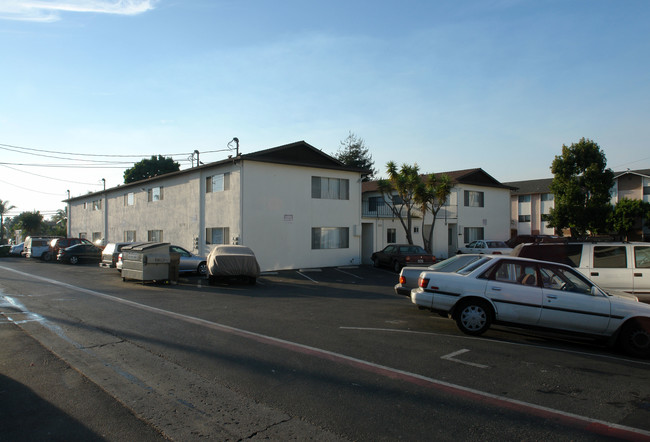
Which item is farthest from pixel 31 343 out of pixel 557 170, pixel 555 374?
pixel 557 170

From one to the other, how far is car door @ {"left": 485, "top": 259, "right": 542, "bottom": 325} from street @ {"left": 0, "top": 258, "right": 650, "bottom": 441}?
531mm

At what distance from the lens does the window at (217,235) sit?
2380 centimetres

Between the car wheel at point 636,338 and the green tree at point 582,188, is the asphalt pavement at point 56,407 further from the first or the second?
the green tree at point 582,188

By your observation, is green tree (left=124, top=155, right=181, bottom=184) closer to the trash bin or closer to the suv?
the trash bin

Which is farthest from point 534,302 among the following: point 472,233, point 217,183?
point 472,233

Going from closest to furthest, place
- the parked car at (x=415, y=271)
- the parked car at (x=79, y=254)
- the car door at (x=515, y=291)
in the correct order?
1. the car door at (x=515, y=291)
2. the parked car at (x=415, y=271)
3. the parked car at (x=79, y=254)

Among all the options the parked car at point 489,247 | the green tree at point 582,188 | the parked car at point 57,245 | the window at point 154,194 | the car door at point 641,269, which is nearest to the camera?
the car door at point 641,269

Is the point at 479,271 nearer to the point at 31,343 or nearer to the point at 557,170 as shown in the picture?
the point at 31,343

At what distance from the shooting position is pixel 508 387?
5.59m

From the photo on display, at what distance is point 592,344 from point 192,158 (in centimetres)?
3734

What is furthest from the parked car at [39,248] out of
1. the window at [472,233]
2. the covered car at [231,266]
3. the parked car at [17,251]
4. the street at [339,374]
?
the window at [472,233]

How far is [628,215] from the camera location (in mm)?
39219

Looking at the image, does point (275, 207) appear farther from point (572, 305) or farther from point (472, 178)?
point (472, 178)

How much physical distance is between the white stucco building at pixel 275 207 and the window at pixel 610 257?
50.2 ft
